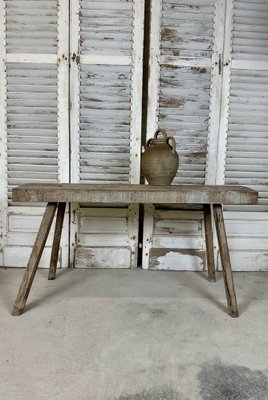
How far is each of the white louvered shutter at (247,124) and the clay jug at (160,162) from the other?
58 cm

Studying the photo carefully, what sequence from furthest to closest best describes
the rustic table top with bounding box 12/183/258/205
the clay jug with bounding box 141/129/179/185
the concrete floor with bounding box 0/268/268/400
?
the clay jug with bounding box 141/129/179/185 → the rustic table top with bounding box 12/183/258/205 → the concrete floor with bounding box 0/268/268/400

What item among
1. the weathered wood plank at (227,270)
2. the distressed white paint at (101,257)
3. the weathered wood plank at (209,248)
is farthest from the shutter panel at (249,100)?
the distressed white paint at (101,257)

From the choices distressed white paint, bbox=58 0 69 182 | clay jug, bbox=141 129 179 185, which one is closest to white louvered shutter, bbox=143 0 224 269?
clay jug, bbox=141 129 179 185

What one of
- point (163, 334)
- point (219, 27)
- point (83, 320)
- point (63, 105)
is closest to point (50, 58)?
point (63, 105)

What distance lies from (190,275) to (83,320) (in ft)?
3.09

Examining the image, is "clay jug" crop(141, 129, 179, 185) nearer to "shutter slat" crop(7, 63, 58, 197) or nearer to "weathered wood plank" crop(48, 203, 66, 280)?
"weathered wood plank" crop(48, 203, 66, 280)

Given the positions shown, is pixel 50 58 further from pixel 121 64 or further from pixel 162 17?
pixel 162 17

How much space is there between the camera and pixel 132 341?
1531 mm

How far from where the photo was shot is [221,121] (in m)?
2.42

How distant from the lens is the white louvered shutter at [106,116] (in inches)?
91.7

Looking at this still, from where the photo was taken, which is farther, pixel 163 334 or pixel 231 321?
pixel 231 321

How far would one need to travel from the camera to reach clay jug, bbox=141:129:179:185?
199 cm

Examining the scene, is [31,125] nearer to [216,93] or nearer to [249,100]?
[216,93]

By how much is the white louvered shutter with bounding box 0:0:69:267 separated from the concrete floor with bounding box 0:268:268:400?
383 mm
